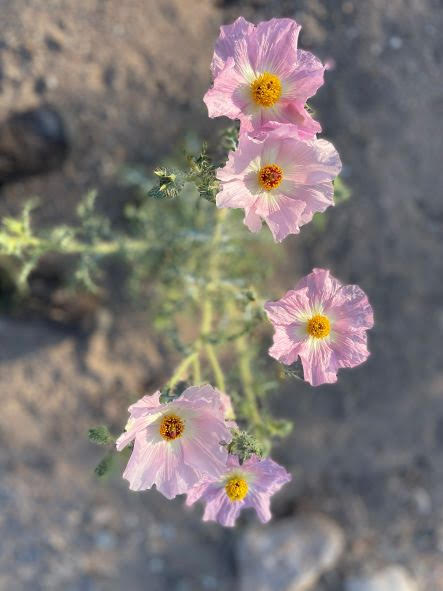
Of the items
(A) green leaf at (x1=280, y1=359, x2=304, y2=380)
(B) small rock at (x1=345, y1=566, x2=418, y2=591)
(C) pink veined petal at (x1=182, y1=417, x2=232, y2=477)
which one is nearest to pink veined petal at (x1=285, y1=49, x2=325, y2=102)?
(A) green leaf at (x1=280, y1=359, x2=304, y2=380)

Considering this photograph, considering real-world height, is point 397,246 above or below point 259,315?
above

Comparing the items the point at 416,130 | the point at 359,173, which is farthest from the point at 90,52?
the point at 416,130

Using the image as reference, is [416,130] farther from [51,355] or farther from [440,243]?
[51,355]

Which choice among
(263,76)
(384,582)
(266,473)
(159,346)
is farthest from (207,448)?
(384,582)

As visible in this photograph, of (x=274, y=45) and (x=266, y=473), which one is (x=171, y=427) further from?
(x=274, y=45)

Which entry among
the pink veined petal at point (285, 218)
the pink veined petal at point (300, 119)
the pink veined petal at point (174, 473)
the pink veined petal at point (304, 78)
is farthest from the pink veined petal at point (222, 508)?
the pink veined petal at point (304, 78)

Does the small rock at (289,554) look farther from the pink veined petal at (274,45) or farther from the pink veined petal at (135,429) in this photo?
the pink veined petal at (274,45)

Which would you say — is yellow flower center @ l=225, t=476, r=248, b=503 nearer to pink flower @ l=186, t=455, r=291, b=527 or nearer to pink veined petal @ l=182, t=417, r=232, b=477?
pink flower @ l=186, t=455, r=291, b=527
